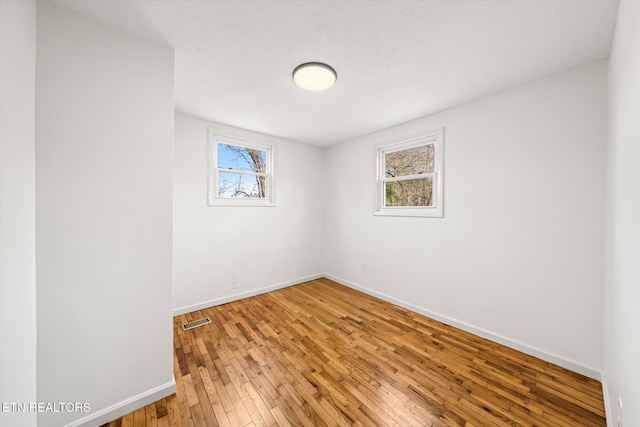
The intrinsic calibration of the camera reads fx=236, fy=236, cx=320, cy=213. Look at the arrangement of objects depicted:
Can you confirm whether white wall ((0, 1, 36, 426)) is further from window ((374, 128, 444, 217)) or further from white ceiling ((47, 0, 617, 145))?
window ((374, 128, 444, 217))

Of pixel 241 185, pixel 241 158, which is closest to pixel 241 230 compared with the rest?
pixel 241 185

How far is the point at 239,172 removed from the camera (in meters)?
3.54

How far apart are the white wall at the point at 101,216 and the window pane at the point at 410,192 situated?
280 centimetres

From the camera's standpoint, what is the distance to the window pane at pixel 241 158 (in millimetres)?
3383

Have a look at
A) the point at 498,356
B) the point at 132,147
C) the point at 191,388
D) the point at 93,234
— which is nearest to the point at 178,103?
the point at 132,147

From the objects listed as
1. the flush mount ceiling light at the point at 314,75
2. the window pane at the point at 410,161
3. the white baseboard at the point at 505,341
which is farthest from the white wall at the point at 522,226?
the flush mount ceiling light at the point at 314,75

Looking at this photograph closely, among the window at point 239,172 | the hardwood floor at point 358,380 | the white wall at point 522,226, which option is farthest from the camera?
the window at point 239,172

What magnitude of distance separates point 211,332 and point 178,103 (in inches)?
99.8

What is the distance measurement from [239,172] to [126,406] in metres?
2.74

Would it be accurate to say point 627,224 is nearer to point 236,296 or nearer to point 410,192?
point 410,192

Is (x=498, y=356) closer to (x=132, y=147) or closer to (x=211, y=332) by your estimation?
(x=211, y=332)

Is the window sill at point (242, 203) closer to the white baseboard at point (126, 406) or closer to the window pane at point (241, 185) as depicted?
the window pane at point (241, 185)

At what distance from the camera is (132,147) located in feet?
5.07

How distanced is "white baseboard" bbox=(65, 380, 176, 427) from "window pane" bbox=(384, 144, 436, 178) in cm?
332
